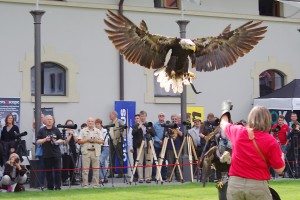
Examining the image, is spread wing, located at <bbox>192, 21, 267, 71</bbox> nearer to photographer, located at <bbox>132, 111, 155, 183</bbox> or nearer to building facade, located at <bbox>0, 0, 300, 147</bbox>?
photographer, located at <bbox>132, 111, 155, 183</bbox>

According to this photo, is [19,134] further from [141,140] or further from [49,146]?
[141,140]

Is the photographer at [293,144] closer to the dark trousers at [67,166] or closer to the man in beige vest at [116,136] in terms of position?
the man in beige vest at [116,136]

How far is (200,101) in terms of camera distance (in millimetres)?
25125

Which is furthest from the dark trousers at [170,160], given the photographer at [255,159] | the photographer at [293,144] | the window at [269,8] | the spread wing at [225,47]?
the photographer at [255,159]

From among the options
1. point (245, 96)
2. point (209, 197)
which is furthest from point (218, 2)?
point (209, 197)

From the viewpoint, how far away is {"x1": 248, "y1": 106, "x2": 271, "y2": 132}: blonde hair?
794 centimetres

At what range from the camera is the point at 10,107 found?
2134 cm

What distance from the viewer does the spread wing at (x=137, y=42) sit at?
13938 mm

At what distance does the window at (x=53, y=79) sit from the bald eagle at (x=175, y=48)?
8.64 m

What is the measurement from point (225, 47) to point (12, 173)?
5.92 metres

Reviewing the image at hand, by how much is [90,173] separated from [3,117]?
282 cm

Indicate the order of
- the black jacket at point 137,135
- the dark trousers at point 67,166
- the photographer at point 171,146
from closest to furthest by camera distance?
the dark trousers at point 67,166
the black jacket at point 137,135
the photographer at point 171,146

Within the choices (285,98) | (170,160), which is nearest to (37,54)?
(170,160)

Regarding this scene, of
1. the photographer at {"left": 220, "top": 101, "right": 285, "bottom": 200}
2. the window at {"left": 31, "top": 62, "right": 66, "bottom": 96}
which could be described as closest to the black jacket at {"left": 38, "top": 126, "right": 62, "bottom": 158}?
the window at {"left": 31, "top": 62, "right": 66, "bottom": 96}
